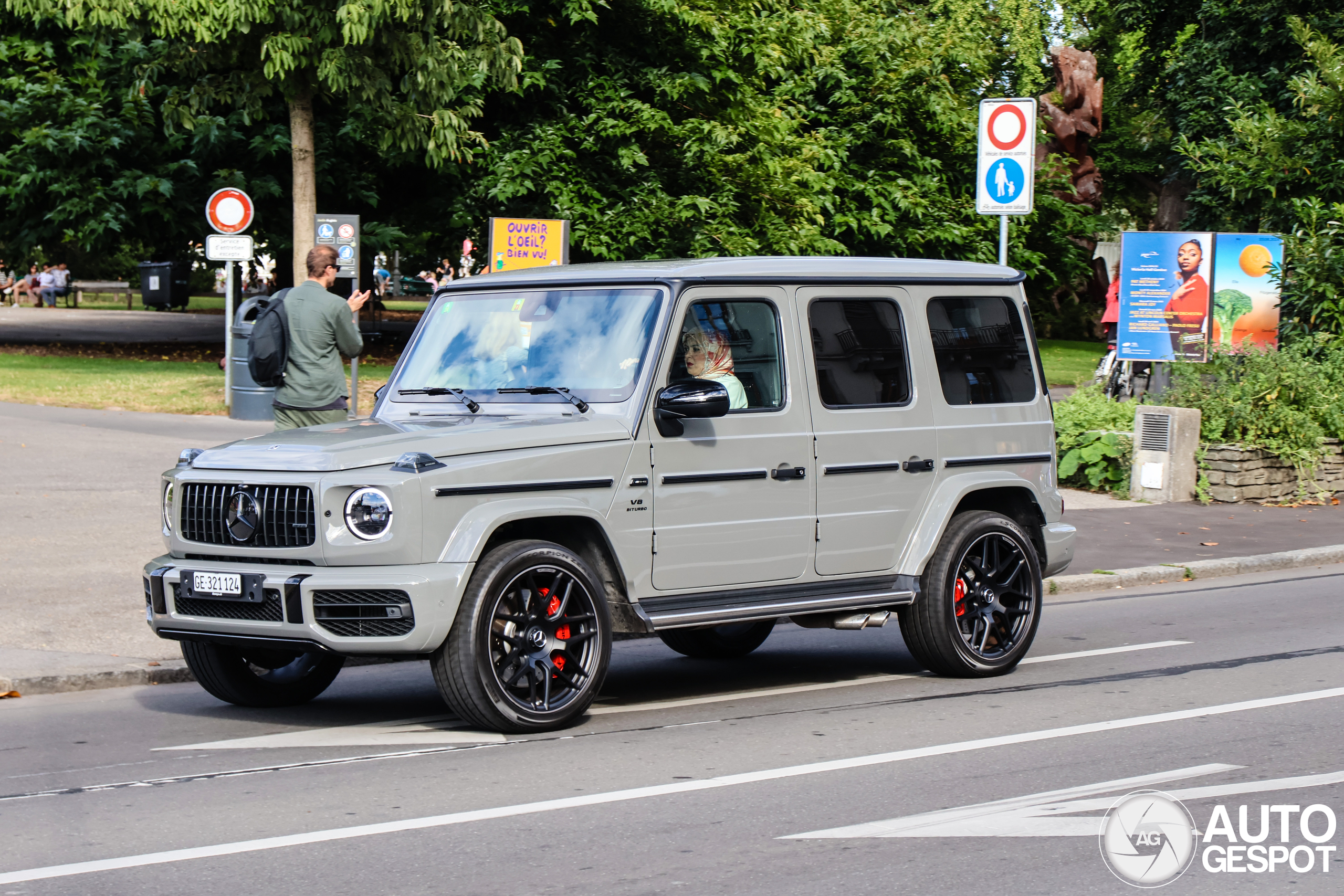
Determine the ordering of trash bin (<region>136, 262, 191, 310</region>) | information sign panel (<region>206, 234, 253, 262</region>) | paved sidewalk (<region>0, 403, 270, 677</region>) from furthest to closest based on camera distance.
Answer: trash bin (<region>136, 262, 191, 310</region>), information sign panel (<region>206, 234, 253, 262</region>), paved sidewalk (<region>0, 403, 270, 677</region>)

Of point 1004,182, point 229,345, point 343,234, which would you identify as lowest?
point 229,345

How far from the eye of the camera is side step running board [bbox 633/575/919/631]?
278 inches

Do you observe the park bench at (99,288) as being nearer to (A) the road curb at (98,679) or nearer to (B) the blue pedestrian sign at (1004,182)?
(B) the blue pedestrian sign at (1004,182)

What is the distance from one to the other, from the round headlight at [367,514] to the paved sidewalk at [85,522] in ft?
8.31

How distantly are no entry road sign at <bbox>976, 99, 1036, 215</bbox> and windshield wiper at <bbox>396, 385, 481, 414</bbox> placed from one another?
242 inches

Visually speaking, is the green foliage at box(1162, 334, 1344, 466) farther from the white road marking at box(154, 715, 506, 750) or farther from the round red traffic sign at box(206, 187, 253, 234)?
the round red traffic sign at box(206, 187, 253, 234)

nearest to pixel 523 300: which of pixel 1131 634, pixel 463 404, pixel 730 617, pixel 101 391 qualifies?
pixel 463 404

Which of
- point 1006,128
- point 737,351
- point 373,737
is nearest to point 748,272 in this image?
point 737,351

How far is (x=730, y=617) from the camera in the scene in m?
7.20

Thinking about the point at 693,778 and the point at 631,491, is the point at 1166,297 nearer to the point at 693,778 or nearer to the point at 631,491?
the point at 631,491

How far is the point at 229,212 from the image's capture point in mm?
21656

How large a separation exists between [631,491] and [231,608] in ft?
5.64

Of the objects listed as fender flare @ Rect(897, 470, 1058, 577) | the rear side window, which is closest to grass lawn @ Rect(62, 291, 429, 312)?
the rear side window

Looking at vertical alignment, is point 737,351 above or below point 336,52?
below
